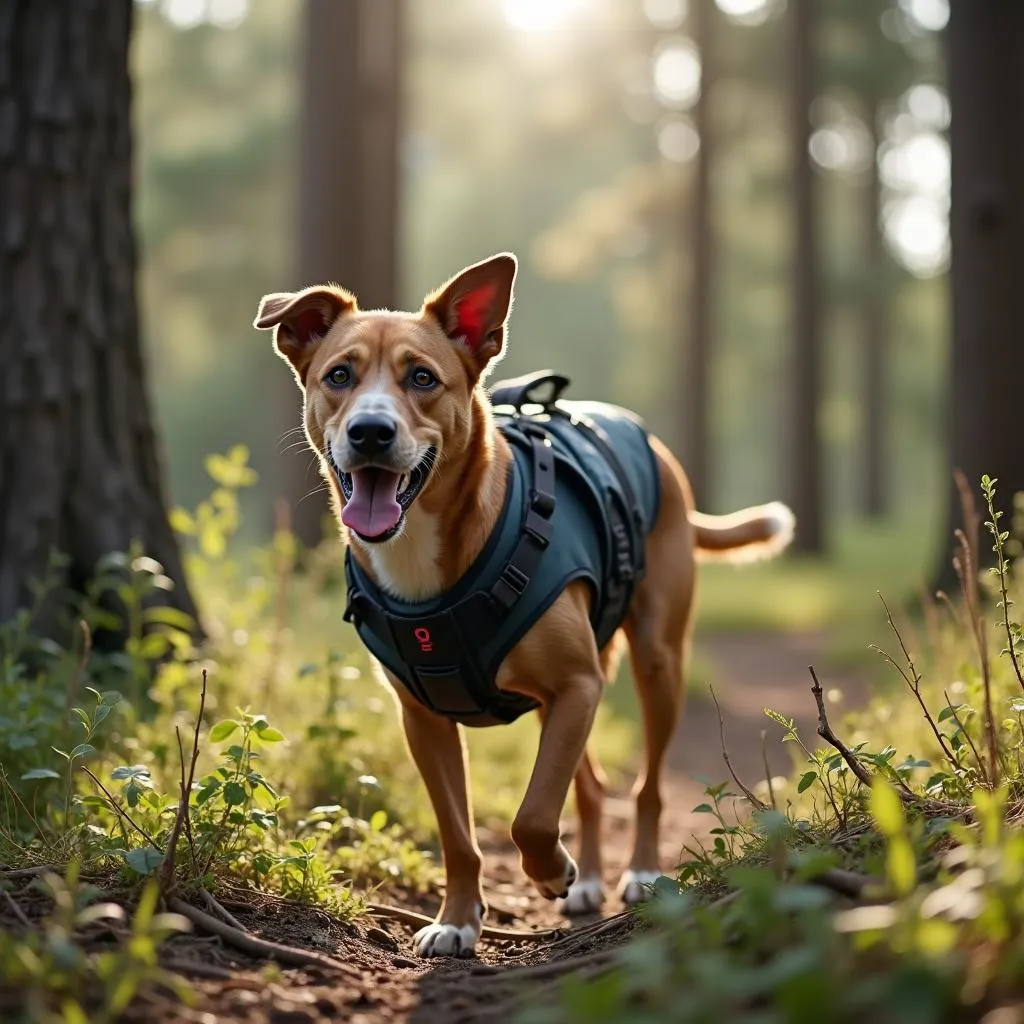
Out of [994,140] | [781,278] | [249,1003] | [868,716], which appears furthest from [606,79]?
[249,1003]

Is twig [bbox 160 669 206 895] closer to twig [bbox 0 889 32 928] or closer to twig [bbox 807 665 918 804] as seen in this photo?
twig [bbox 0 889 32 928]

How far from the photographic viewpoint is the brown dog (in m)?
3.90

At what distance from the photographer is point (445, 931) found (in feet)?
13.0

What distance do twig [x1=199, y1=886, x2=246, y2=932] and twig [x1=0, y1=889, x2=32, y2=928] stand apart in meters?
0.48

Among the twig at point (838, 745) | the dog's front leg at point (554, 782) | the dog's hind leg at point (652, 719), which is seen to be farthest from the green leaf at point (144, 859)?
the dog's hind leg at point (652, 719)

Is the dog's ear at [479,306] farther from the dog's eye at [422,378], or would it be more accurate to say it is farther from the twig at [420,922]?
the twig at [420,922]

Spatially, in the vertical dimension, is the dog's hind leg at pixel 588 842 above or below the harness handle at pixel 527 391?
below

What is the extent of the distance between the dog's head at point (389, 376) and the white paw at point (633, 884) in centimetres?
186

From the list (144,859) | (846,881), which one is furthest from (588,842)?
(846,881)

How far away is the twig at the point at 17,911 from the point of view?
9.47 ft

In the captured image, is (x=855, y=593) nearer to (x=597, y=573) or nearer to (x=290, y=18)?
(x=597, y=573)

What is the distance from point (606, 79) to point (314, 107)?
13.3 metres

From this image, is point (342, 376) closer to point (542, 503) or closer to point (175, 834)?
point (542, 503)

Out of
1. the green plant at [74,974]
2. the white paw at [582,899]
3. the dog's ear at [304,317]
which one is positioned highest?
the dog's ear at [304,317]
